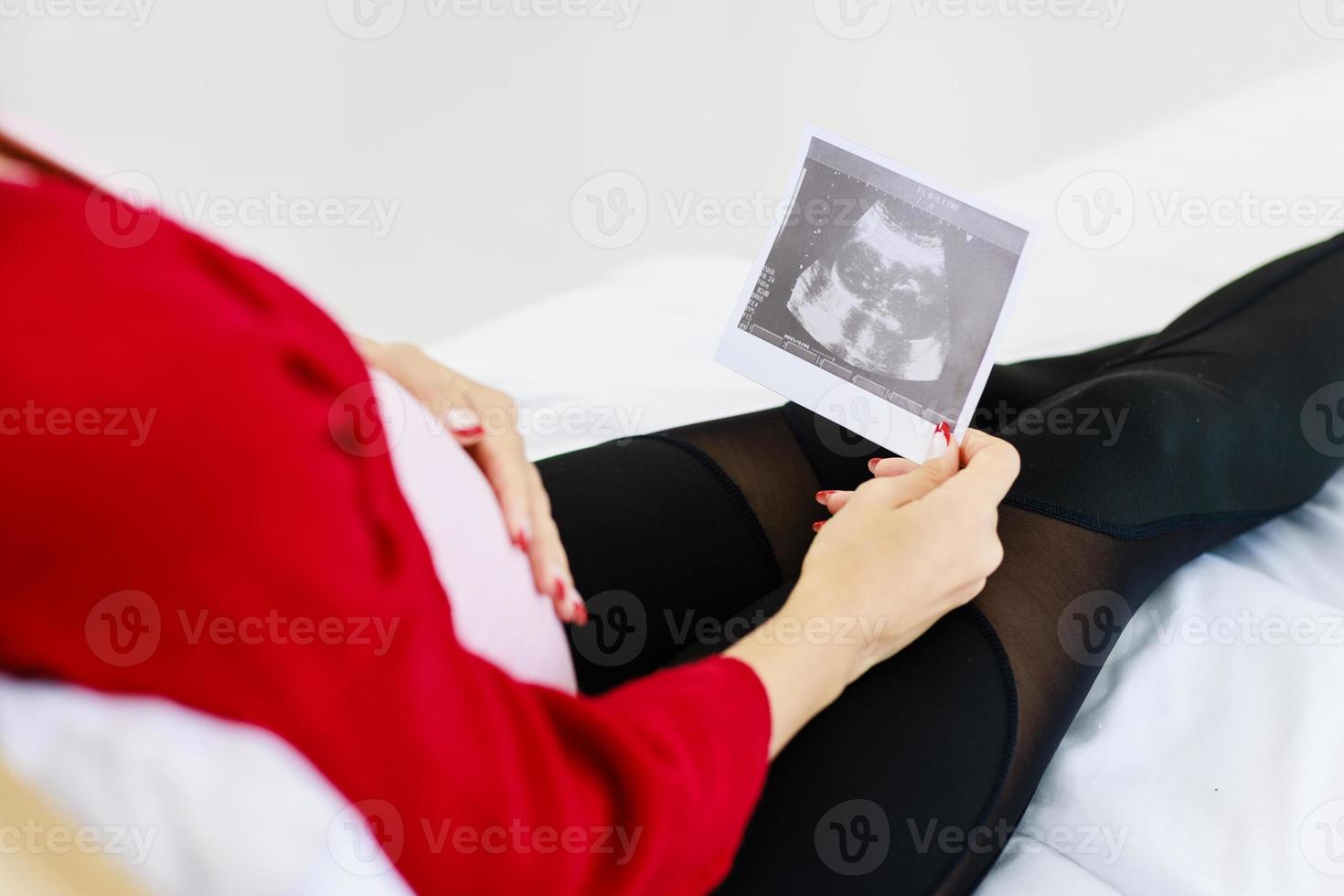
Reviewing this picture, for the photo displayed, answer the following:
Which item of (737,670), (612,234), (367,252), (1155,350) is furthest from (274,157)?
(737,670)

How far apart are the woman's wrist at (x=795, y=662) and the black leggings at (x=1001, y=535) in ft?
0.24

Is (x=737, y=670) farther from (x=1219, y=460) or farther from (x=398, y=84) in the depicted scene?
(x=398, y=84)

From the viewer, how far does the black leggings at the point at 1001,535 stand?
80 cm

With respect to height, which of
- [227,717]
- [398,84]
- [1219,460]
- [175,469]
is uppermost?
[398,84]

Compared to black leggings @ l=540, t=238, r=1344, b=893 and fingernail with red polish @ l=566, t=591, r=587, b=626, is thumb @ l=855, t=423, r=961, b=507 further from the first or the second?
fingernail with red polish @ l=566, t=591, r=587, b=626

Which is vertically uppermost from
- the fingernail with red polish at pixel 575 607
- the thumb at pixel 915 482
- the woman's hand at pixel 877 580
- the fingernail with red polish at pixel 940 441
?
the fingernail with red polish at pixel 940 441

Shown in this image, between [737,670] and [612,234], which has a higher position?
[612,234]

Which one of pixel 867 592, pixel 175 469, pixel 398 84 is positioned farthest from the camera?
pixel 398 84

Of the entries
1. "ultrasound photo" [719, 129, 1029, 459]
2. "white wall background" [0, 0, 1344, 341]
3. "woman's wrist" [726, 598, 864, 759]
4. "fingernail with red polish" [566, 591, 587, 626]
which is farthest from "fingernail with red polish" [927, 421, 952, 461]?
"white wall background" [0, 0, 1344, 341]

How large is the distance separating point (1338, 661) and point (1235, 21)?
1.86 meters

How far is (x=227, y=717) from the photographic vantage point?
489mm

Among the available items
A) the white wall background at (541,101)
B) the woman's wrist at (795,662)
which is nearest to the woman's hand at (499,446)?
the woman's wrist at (795,662)

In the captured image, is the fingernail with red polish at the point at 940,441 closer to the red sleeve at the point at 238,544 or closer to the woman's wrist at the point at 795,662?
the woman's wrist at the point at 795,662

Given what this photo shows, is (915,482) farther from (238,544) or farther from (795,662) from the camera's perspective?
(238,544)
